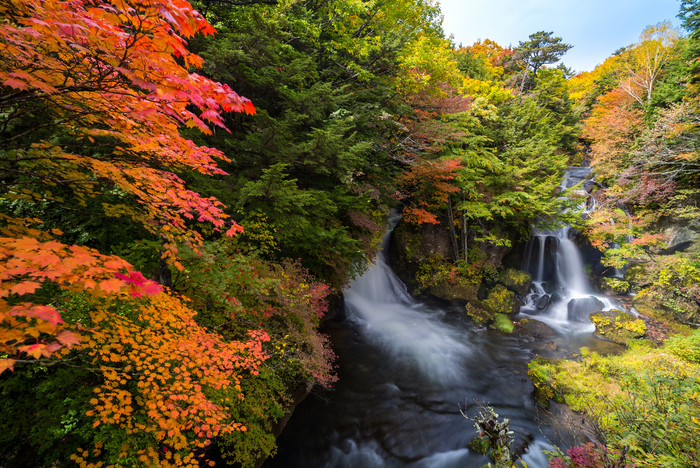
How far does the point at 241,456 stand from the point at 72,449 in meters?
2.06

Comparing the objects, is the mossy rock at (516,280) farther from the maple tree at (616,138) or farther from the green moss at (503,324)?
the maple tree at (616,138)

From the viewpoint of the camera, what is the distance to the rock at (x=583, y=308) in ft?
37.6

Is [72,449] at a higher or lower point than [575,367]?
lower

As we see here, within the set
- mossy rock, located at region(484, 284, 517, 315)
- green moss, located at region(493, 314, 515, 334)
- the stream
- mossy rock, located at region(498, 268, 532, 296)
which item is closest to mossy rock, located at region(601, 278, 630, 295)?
the stream

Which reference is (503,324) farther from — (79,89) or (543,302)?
(79,89)

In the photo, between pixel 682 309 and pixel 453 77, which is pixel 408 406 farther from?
pixel 453 77

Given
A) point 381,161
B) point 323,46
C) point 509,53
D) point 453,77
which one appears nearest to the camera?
point 323,46

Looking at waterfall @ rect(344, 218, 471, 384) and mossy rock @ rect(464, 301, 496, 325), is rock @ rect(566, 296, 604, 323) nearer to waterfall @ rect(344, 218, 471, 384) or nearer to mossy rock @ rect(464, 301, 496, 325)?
mossy rock @ rect(464, 301, 496, 325)

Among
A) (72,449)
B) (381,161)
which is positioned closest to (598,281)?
(381,161)

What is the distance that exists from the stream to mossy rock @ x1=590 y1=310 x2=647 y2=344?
0.53 m

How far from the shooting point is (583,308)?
11.7 meters

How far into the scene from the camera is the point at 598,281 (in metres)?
13.7

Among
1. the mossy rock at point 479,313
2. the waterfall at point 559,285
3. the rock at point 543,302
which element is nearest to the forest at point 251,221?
the mossy rock at point 479,313

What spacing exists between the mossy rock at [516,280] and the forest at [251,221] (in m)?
0.30
